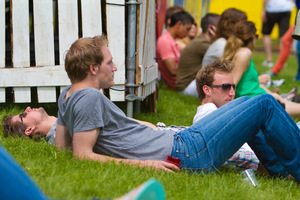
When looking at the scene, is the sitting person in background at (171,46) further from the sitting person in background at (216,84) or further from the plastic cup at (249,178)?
the plastic cup at (249,178)

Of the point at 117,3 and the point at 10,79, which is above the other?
the point at 117,3

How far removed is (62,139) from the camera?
133 inches

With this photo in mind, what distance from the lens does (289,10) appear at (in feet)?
39.1

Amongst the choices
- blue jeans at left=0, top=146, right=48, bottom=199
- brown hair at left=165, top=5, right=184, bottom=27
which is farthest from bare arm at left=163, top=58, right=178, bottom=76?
blue jeans at left=0, top=146, right=48, bottom=199

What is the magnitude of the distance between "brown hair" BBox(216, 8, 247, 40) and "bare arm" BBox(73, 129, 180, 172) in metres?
3.43

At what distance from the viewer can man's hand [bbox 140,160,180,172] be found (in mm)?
3083

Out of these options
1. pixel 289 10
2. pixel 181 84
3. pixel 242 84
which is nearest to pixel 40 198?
pixel 242 84

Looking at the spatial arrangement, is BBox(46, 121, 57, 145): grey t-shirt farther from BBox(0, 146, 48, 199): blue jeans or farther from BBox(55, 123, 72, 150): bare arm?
BBox(0, 146, 48, 199): blue jeans

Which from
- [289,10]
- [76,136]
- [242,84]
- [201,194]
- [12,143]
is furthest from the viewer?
[289,10]

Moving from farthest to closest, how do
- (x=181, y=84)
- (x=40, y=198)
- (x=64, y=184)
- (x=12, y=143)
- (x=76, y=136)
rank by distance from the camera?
(x=181, y=84), (x=12, y=143), (x=76, y=136), (x=64, y=184), (x=40, y=198)

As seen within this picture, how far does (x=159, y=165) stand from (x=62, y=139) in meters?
0.77

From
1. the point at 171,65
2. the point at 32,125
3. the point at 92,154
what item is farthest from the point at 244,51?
the point at 92,154

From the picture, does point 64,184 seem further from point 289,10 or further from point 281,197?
point 289,10

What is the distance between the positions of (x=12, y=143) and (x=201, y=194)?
5.26ft
